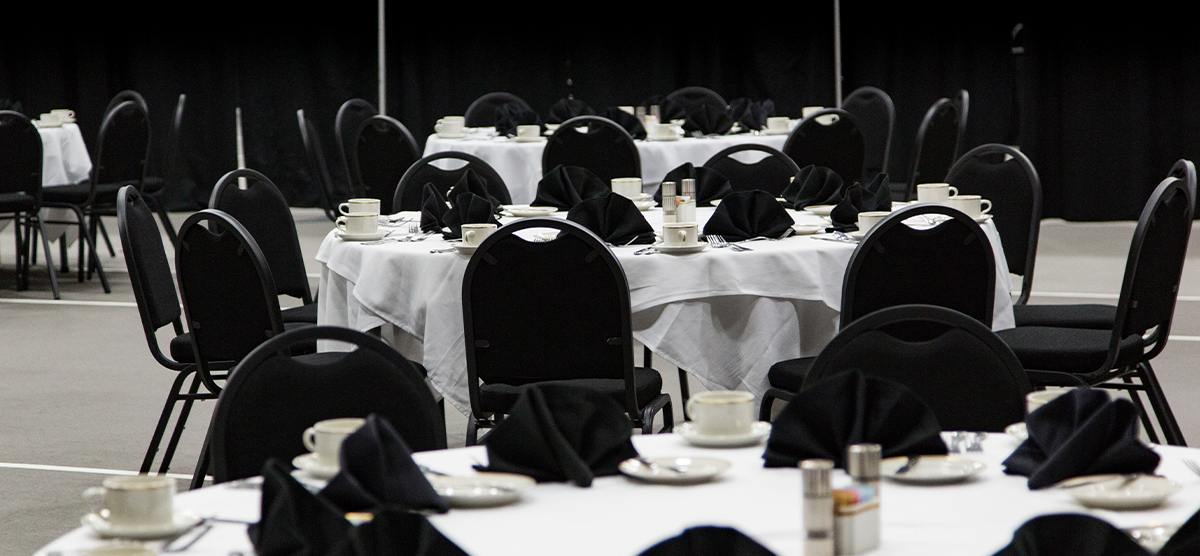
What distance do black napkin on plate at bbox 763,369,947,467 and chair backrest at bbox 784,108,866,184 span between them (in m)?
4.46

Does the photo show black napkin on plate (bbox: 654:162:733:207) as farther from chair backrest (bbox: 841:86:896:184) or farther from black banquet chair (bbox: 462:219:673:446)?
chair backrest (bbox: 841:86:896:184)

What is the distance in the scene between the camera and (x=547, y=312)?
3088 millimetres

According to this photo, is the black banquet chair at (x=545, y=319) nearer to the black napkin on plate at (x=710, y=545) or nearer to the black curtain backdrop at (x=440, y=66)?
the black napkin on plate at (x=710, y=545)

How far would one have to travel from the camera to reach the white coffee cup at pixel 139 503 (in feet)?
4.79

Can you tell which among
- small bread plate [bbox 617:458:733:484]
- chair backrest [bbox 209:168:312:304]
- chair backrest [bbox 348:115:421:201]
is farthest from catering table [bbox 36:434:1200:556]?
chair backrest [bbox 348:115:421:201]

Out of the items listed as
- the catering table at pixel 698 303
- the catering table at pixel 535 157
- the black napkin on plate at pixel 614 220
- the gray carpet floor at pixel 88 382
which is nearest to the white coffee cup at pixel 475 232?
the catering table at pixel 698 303

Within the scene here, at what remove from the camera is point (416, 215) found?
429 centimetres

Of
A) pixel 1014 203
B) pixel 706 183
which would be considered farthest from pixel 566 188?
pixel 1014 203

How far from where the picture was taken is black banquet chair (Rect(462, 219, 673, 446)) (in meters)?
3.06

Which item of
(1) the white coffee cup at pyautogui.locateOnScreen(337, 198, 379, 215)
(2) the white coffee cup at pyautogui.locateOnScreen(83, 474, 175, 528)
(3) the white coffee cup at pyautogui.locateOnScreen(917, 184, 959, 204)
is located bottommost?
(2) the white coffee cup at pyautogui.locateOnScreen(83, 474, 175, 528)

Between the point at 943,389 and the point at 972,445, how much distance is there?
40cm

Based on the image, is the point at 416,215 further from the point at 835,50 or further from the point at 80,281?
the point at 835,50

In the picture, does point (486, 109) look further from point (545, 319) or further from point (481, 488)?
point (481, 488)

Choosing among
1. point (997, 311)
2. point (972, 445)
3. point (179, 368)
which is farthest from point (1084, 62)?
point (972, 445)
